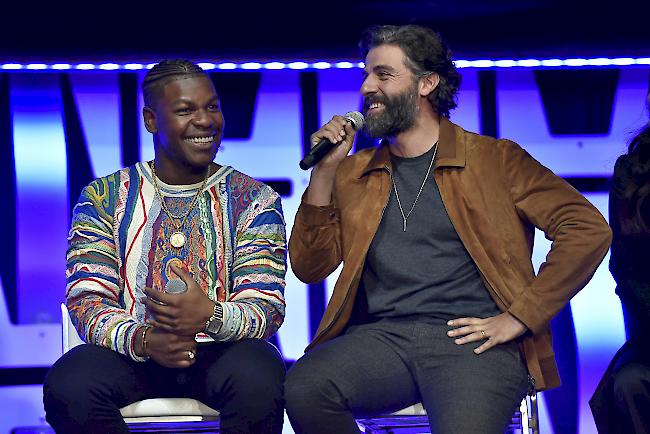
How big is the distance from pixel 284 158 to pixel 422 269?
1247mm

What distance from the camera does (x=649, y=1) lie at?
461cm

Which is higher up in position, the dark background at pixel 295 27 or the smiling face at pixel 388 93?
the dark background at pixel 295 27

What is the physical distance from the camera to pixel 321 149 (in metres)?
3.56

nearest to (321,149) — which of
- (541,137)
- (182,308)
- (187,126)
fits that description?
(187,126)

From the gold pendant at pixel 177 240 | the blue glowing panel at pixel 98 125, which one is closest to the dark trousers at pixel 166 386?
the gold pendant at pixel 177 240

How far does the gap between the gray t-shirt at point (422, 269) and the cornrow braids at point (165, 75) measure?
Result: 796 millimetres

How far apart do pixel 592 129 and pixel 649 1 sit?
1.86 ft

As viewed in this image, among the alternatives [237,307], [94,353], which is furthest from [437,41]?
[94,353]

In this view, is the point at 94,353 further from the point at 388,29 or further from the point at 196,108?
the point at 388,29

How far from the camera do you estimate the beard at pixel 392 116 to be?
3873 millimetres

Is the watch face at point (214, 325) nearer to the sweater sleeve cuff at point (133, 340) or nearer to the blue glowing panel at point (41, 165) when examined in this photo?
the sweater sleeve cuff at point (133, 340)

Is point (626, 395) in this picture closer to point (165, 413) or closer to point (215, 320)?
point (215, 320)

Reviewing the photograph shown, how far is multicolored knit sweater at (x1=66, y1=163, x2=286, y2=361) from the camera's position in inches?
144

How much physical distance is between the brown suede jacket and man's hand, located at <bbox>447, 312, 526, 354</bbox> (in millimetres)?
33
